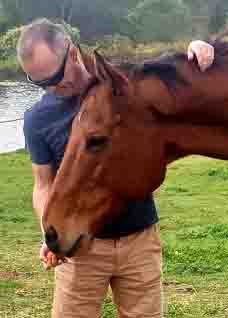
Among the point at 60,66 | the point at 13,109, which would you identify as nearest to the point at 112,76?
the point at 60,66

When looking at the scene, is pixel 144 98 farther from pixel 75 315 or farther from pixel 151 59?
pixel 75 315

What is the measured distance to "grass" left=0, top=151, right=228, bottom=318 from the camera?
5.60 m

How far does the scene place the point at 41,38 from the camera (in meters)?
3.17

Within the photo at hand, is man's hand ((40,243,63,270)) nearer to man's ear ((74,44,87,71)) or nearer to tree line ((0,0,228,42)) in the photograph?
man's ear ((74,44,87,71))

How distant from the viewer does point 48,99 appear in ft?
10.9

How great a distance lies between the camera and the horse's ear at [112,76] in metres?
2.70

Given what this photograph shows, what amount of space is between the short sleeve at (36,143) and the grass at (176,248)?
2212 millimetres

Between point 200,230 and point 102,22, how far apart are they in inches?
1149

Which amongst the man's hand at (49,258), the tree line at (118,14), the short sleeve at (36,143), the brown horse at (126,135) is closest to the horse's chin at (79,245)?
the brown horse at (126,135)

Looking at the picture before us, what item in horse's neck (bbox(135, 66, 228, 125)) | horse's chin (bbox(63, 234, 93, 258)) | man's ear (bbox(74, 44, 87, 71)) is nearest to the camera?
horse's neck (bbox(135, 66, 228, 125))

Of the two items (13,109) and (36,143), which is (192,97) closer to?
(36,143)

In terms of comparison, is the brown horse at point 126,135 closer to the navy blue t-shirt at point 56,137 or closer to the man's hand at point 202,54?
the man's hand at point 202,54

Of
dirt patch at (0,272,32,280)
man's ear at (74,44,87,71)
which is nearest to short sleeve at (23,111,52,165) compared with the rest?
man's ear at (74,44,87,71)

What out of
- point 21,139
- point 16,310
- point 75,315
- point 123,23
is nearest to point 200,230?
point 16,310
